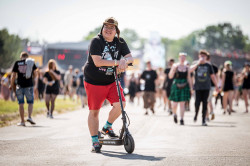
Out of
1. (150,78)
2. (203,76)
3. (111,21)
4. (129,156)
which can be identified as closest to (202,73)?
(203,76)

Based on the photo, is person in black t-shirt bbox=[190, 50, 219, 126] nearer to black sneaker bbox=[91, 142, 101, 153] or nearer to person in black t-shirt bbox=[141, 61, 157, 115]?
person in black t-shirt bbox=[141, 61, 157, 115]

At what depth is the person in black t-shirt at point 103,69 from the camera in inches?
265

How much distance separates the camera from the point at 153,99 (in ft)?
57.6

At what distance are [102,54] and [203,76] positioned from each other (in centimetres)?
652

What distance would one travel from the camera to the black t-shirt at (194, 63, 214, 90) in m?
12.8

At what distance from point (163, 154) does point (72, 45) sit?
62798mm

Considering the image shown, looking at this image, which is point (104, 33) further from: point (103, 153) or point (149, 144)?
point (149, 144)

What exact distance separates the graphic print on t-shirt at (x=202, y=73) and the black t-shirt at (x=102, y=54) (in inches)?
244

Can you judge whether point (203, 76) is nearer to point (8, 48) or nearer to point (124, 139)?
point (124, 139)

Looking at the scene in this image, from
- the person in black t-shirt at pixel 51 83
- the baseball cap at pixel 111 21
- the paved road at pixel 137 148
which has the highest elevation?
the baseball cap at pixel 111 21

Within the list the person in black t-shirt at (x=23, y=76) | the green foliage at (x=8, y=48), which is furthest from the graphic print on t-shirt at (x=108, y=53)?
the green foliage at (x=8, y=48)

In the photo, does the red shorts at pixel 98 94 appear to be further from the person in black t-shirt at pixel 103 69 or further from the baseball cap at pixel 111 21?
the baseball cap at pixel 111 21

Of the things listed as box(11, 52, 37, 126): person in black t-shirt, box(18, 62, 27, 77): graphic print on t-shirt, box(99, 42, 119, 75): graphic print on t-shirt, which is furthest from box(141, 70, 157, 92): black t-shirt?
box(99, 42, 119, 75): graphic print on t-shirt

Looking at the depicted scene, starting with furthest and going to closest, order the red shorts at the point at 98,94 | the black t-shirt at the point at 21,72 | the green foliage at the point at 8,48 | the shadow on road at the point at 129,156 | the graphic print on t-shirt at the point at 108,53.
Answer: the green foliage at the point at 8,48
the black t-shirt at the point at 21,72
the red shorts at the point at 98,94
the graphic print on t-shirt at the point at 108,53
the shadow on road at the point at 129,156
